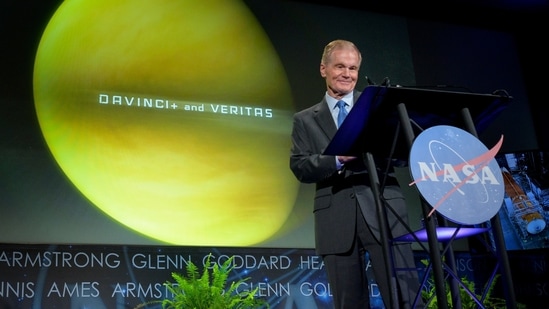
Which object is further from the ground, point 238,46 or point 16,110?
point 238,46

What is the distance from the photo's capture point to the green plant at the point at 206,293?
3.73 m

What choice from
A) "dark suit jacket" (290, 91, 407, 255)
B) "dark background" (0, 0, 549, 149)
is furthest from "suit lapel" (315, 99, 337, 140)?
"dark background" (0, 0, 549, 149)

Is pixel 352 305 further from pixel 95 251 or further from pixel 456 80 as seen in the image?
pixel 456 80

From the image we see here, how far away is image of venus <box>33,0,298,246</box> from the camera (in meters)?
4.08

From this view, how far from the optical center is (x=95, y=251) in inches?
154

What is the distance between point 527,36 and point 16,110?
471cm

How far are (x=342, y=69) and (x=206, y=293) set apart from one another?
6.66ft

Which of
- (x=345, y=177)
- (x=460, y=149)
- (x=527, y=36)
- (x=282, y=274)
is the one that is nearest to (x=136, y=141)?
(x=282, y=274)

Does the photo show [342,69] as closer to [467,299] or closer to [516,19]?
[467,299]

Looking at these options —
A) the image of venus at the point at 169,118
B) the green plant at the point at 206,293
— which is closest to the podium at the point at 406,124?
the green plant at the point at 206,293

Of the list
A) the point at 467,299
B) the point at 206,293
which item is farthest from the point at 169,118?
the point at 467,299

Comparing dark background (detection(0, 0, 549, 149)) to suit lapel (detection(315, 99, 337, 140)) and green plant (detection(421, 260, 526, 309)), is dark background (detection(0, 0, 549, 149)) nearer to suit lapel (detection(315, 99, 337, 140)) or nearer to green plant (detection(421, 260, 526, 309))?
green plant (detection(421, 260, 526, 309))

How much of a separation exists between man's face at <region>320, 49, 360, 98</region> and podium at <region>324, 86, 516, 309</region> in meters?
0.33

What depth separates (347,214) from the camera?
7.00 feet
